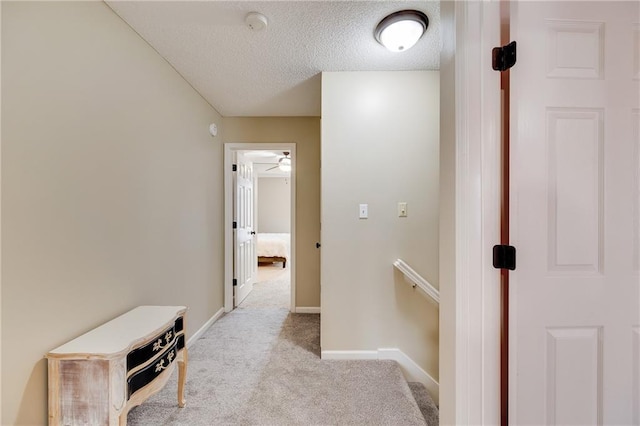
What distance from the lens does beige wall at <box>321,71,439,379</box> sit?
220 cm

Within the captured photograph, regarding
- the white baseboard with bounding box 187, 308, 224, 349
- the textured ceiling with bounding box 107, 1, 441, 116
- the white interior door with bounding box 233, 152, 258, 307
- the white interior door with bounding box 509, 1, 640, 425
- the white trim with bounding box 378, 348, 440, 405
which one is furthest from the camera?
the white interior door with bounding box 233, 152, 258, 307

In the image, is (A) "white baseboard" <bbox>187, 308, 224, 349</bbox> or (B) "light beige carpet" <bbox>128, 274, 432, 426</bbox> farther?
(A) "white baseboard" <bbox>187, 308, 224, 349</bbox>

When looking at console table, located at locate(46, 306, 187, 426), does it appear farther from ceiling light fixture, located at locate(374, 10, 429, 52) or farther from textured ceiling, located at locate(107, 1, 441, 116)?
ceiling light fixture, located at locate(374, 10, 429, 52)

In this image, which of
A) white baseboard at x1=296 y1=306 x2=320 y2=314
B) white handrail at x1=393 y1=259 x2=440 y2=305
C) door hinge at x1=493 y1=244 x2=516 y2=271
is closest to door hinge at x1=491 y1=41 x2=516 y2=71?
door hinge at x1=493 y1=244 x2=516 y2=271

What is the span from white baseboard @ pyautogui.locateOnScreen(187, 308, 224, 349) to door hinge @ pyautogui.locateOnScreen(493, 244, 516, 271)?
2.58 metres

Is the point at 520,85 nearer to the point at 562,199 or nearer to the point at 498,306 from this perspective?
the point at 562,199

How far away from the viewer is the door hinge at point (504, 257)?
865 millimetres

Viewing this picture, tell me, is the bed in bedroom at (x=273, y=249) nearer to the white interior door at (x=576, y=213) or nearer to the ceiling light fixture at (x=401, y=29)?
the ceiling light fixture at (x=401, y=29)

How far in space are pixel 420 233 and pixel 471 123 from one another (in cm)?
142

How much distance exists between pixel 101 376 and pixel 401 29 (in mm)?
2360

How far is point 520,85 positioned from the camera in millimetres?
871

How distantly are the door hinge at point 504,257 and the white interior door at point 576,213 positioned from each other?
0.02 metres

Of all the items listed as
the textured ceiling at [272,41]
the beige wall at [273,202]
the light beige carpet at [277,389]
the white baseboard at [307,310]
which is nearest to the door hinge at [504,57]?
the textured ceiling at [272,41]

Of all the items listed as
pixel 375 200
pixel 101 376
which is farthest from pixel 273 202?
pixel 101 376
